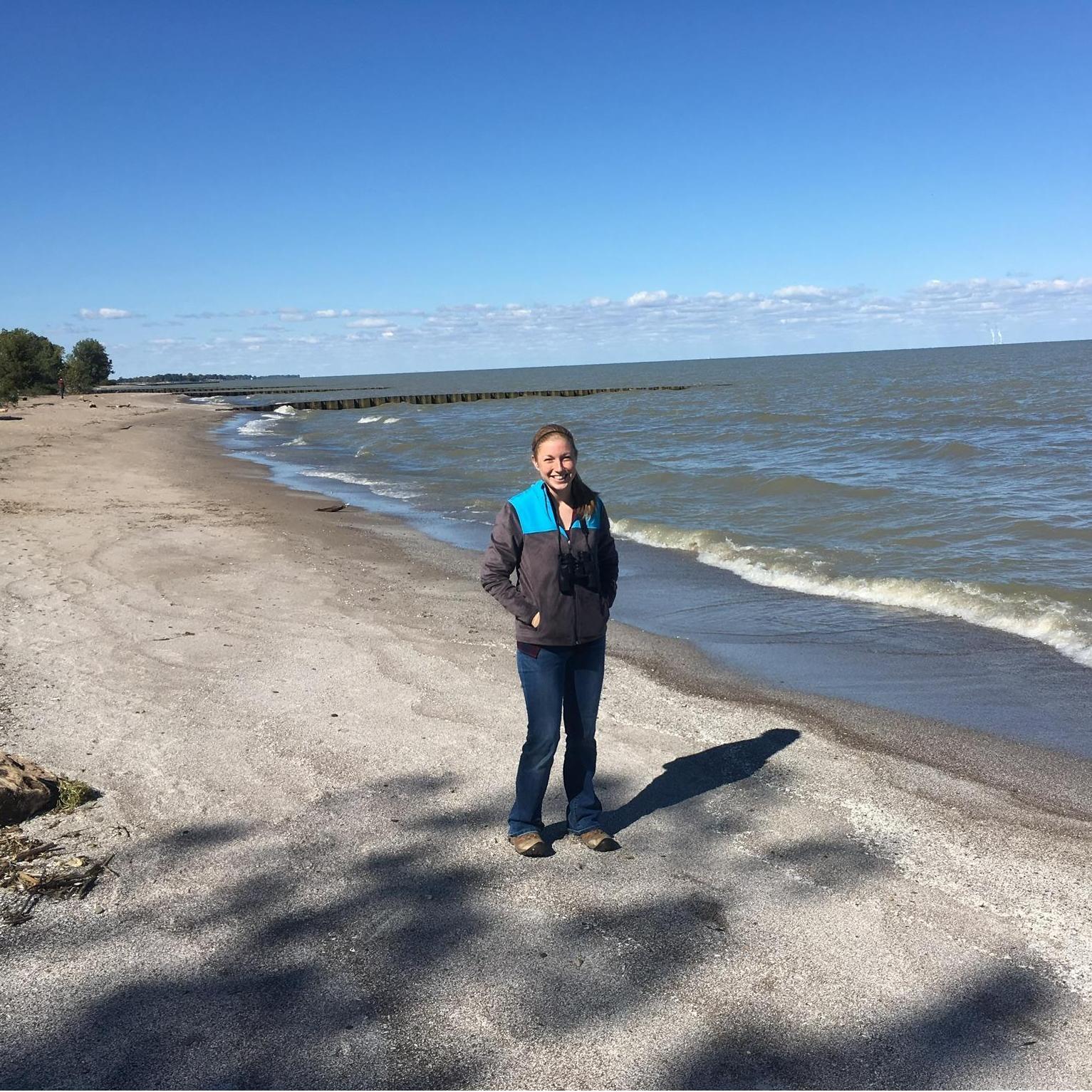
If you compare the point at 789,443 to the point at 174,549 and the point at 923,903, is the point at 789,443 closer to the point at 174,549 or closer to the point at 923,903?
the point at 174,549

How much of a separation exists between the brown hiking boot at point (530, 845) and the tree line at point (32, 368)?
171 ft

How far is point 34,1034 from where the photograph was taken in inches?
114

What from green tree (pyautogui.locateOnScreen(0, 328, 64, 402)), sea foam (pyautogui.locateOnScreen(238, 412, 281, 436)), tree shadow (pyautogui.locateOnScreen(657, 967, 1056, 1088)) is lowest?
tree shadow (pyautogui.locateOnScreen(657, 967, 1056, 1088))

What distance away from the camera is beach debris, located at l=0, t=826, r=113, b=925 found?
359 centimetres

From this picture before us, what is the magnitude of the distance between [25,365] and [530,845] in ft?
214

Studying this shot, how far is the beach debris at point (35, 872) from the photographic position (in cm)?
359

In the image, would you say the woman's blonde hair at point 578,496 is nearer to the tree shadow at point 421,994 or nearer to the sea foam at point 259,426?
the tree shadow at point 421,994

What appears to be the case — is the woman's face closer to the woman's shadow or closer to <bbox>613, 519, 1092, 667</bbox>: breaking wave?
the woman's shadow

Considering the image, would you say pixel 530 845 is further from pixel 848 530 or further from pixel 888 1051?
pixel 848 530

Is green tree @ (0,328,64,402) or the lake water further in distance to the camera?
green tree @ (0,328,64,402)

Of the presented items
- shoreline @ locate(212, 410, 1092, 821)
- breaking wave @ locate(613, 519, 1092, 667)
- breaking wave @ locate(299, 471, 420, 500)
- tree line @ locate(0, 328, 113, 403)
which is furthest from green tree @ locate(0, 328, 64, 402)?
shoreline @ locate(212, 410, 1092, 821)

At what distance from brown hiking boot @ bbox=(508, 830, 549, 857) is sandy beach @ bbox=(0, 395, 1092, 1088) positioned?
0.16 ft

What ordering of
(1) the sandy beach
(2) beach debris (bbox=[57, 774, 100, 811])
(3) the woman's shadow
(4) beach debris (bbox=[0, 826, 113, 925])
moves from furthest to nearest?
(3) the woman's shadow < (2) beach debris (bbox=[57, 774, 100, 811]) < (4) beach debris (bbox=[0, 826, 113, 925]) < (1) the sandy beach

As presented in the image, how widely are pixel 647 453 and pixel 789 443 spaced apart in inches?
175
